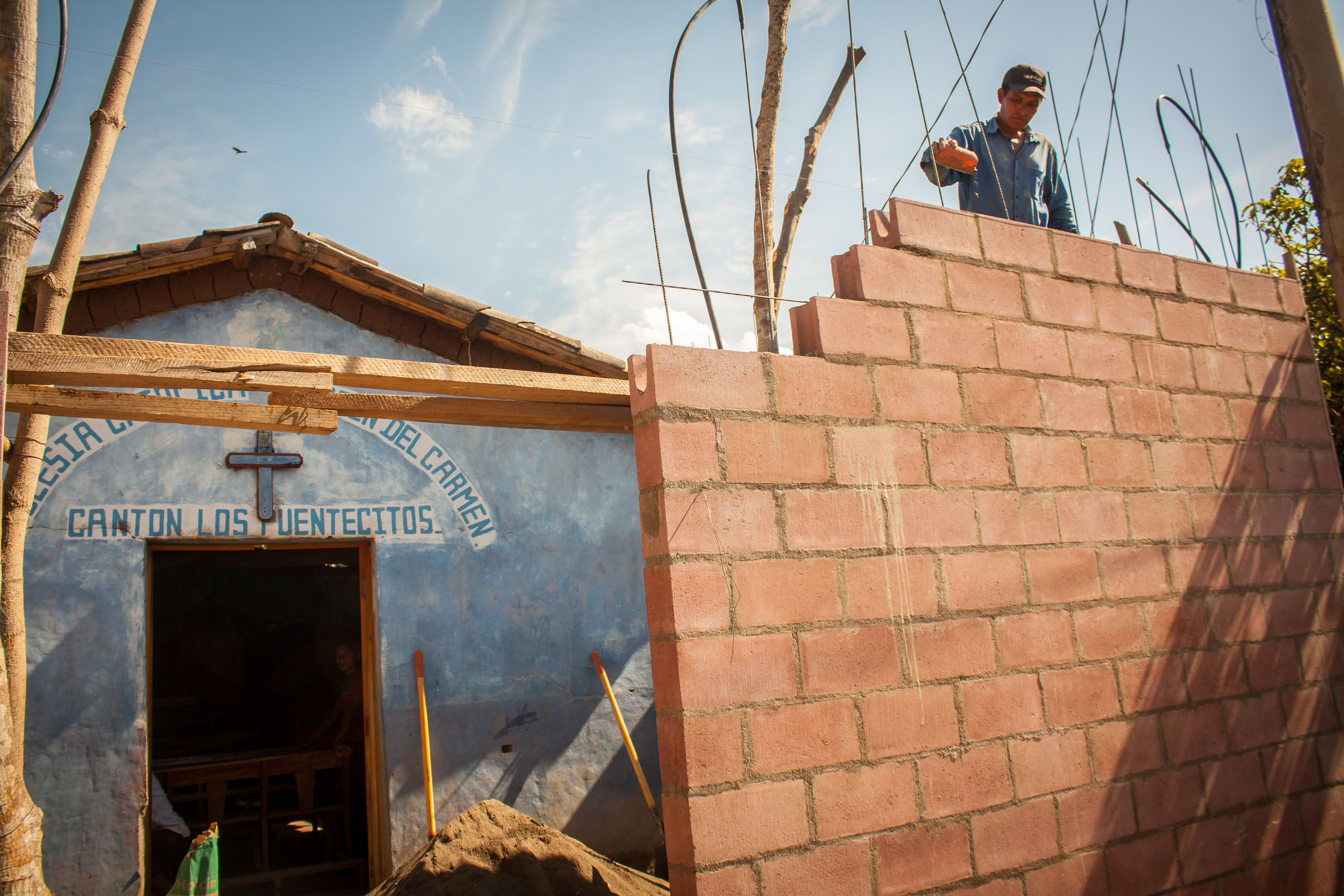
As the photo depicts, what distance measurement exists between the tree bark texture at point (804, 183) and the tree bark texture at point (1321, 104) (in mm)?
4524

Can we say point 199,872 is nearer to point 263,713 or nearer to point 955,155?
point 955,155

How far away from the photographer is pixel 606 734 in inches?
Result: 235

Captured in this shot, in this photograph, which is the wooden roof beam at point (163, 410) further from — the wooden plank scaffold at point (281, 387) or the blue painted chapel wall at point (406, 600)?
the blue painted chapel wall at point (406, 600)

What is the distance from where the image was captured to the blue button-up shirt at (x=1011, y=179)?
3.44 metres

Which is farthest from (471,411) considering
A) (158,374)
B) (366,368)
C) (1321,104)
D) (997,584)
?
(1321,104)

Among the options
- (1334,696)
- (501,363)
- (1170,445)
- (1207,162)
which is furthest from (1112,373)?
(501,363)

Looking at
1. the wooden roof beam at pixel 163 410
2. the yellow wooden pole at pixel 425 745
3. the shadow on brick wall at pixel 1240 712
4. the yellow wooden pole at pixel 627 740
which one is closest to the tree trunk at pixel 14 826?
the wooden roof beam at pixel 163 410

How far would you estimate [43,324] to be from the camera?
4.08 metres

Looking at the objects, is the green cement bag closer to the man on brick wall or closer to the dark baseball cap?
the man on brick wall

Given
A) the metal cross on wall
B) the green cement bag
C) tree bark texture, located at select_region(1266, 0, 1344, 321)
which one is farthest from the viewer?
the metal cross on wall

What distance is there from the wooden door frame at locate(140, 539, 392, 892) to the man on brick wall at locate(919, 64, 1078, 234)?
424 cm

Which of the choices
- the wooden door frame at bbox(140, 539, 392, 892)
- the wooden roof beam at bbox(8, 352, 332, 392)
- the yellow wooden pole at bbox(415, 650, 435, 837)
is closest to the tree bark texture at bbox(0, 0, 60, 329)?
the wooden roof beam at bbox(8, 352, 332, 392)

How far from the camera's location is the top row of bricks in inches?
103

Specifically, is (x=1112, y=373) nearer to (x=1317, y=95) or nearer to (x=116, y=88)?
(x=1317, y=95)
